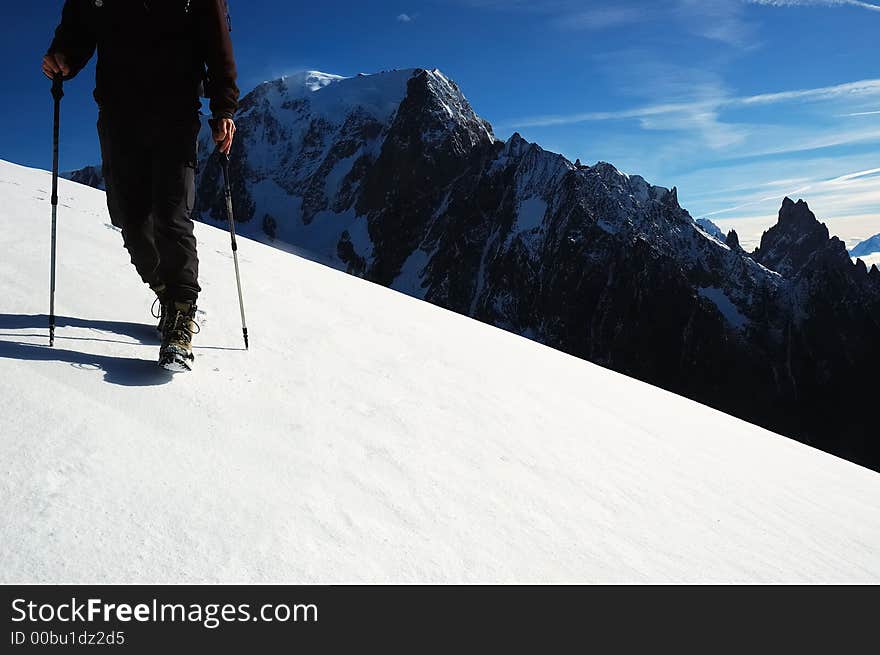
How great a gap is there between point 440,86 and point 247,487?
7336 inches

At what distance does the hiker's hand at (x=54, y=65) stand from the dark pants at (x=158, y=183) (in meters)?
0.39

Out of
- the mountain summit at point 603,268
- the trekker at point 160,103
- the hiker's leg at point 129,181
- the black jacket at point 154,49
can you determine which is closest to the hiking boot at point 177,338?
the trekker at point 160,103

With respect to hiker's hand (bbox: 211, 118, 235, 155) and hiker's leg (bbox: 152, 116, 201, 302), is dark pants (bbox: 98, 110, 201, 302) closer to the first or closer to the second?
hiker's leg (bbox: 152, 116, 201, 302)

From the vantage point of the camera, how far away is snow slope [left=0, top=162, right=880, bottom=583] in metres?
2.17

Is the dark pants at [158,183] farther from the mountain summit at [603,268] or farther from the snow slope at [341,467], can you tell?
the mountain summit at [603,268]

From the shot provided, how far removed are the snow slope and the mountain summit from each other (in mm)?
104228

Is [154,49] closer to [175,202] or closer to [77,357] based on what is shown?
[175,202]

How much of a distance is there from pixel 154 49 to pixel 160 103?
1.06ft

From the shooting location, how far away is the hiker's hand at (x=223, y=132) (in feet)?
12.7

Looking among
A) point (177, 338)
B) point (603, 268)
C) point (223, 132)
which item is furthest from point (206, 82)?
point (603, 268)

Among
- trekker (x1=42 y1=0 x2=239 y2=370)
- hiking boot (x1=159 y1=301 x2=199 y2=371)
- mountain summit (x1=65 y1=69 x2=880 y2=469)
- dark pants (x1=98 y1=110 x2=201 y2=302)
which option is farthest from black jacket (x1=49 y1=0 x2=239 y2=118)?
mountain summit (x1=65 y1=69 x2=880 y2=469)

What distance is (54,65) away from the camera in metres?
3.76
